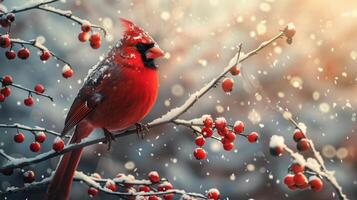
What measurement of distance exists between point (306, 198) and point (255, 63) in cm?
53

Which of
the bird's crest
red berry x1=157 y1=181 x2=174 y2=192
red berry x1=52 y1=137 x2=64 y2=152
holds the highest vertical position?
the bird's crest

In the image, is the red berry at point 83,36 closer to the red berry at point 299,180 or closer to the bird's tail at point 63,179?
the bird's tail at point 63,179

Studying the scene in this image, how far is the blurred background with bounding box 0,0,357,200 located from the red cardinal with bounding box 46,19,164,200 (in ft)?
0.87

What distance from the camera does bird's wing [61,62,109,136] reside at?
1217 mm

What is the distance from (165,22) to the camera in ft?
5.54

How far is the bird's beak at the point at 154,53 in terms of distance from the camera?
1.21 m

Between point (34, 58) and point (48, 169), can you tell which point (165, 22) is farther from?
point (48, 169)

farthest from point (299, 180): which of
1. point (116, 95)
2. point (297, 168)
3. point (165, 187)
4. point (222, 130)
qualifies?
point (116, 95)

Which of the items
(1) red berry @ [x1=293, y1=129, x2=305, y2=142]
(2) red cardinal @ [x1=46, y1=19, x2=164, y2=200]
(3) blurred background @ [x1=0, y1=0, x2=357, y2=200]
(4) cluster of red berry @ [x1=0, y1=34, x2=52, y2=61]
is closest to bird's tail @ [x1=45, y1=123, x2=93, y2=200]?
(2) red cardinal @ [x1=46, y1=19, x2=164, y2=200]

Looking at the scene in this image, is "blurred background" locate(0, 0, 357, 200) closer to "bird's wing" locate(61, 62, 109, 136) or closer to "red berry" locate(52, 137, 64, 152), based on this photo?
"bird's wing" locate(61, 62, 109, 136)

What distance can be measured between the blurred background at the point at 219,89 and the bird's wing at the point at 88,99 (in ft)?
0.91

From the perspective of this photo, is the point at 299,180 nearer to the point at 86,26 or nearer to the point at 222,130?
the point at 222,130

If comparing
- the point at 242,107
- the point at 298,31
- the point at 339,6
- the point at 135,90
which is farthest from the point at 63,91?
the point at 339,6

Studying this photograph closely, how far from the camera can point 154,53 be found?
121 centimetres
